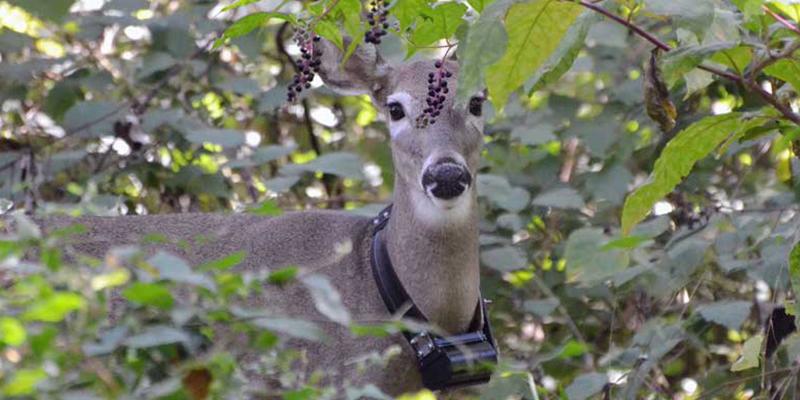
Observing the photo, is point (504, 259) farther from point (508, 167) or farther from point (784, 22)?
point (784, 22)

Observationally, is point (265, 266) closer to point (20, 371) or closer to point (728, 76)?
point (728, 76)

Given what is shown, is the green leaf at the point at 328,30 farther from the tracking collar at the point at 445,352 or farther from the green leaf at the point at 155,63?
the green leaf at the point at 155,63

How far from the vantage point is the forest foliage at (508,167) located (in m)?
2.40

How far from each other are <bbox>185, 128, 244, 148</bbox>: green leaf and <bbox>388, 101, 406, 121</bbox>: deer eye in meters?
0.98

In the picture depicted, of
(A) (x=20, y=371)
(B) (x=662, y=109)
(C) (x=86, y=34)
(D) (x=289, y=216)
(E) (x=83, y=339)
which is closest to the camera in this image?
(A) (x=20, y=371)

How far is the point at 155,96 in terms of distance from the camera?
636cm

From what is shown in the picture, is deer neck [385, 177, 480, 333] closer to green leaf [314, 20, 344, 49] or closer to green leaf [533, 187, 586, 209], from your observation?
green leaf [533, 187, 586, 209]

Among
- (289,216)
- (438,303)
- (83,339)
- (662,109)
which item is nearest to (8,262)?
(83,339)

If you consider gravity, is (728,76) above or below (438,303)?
above

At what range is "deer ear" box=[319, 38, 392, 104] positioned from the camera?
456 centimetres

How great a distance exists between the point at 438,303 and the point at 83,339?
2.33m

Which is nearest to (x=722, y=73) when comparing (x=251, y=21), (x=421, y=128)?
(x=251, y=21)

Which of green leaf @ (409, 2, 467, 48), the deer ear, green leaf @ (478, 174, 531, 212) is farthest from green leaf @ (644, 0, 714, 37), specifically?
green leaf @ (478, 174, 531, 212)

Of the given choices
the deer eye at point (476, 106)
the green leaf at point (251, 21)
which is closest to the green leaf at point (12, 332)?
the green leaf at point (251, 21)
